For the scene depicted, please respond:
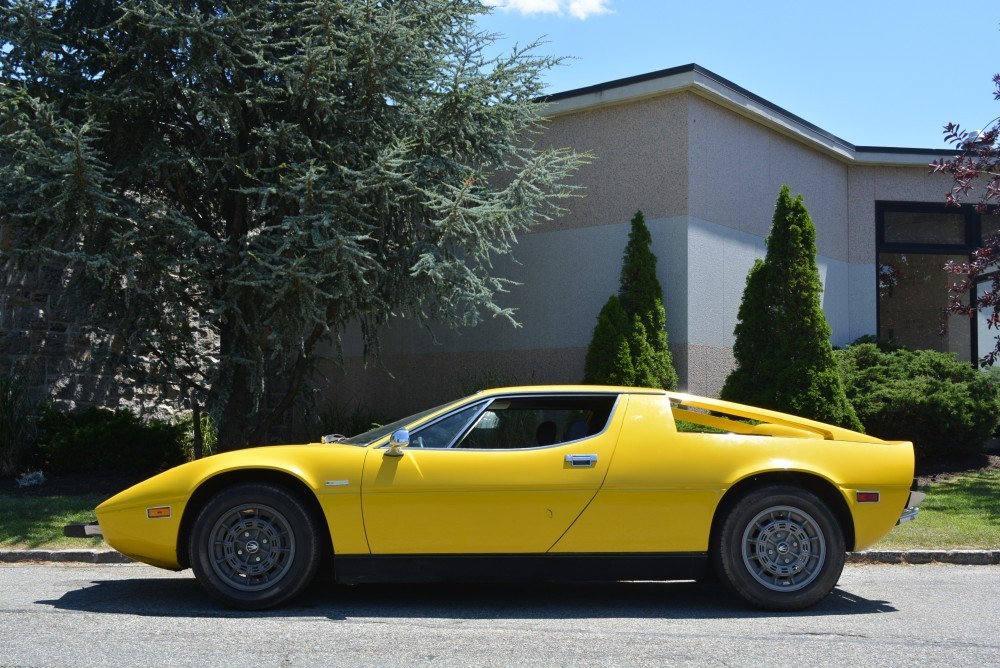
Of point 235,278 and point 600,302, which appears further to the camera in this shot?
point 600,302

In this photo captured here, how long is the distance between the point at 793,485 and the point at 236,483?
3.56 meters

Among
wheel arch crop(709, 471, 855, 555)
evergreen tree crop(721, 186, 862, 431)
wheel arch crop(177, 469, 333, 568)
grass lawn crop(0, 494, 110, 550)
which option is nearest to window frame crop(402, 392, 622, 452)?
wheel arch crop(177, 469, 333, 568)

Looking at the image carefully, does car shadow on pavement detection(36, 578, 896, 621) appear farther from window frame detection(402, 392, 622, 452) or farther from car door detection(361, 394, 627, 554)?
window frame detection(402, 392, 622, 452)

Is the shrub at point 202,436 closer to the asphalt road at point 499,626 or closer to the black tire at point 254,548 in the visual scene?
A: the asphalt road at point 499,626

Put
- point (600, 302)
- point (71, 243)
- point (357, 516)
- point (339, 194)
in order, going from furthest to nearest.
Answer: point (600, 302), point (71, 243), point (339, 194), point (357, 516)

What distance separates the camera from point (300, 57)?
10.7 metres

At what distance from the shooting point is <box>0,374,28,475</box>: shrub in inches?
523

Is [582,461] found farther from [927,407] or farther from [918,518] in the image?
Result: [927,407]

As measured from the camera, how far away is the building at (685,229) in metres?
13.3

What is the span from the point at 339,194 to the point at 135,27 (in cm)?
320

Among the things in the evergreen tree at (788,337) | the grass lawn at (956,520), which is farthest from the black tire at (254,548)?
the evergreen tree at (788,337)

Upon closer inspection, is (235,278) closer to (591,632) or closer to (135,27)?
(135,27)

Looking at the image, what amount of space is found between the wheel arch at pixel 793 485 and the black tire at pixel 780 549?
0.05 metres

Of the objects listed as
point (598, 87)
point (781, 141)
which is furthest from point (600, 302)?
point (781, 141)
